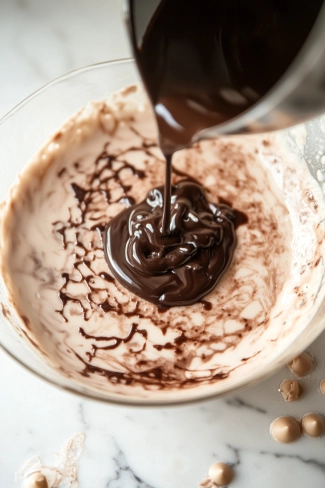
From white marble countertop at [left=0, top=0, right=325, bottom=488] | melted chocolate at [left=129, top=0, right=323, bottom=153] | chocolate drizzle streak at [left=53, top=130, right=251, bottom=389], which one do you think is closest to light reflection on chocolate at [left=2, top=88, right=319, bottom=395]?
chocolate drizzle streak at [left=53, top=130, right=251, bottom=389]

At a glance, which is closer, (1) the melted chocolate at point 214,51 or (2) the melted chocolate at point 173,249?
(1) the melted chocolate at point 214,51

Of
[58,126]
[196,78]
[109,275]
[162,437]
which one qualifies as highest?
[196,78]

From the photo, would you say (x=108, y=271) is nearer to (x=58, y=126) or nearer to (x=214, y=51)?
(x=58, y=126)

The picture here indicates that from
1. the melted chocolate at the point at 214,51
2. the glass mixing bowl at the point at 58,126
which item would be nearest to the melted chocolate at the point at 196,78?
the melted chocolate at the point at 214,51

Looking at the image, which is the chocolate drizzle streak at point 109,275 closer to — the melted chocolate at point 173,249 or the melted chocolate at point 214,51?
the melted chocolate at point 173,249

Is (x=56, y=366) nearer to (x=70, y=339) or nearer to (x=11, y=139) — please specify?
(x=70, y=339)

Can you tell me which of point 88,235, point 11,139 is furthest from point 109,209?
point 11,139

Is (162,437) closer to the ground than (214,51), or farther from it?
closer to the ground

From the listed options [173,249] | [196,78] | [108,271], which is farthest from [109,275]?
[196,78]

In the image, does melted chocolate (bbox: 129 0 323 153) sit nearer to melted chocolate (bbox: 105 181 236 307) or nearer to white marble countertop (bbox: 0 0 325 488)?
melted chocolate (bbox: 105 181 236 307)
